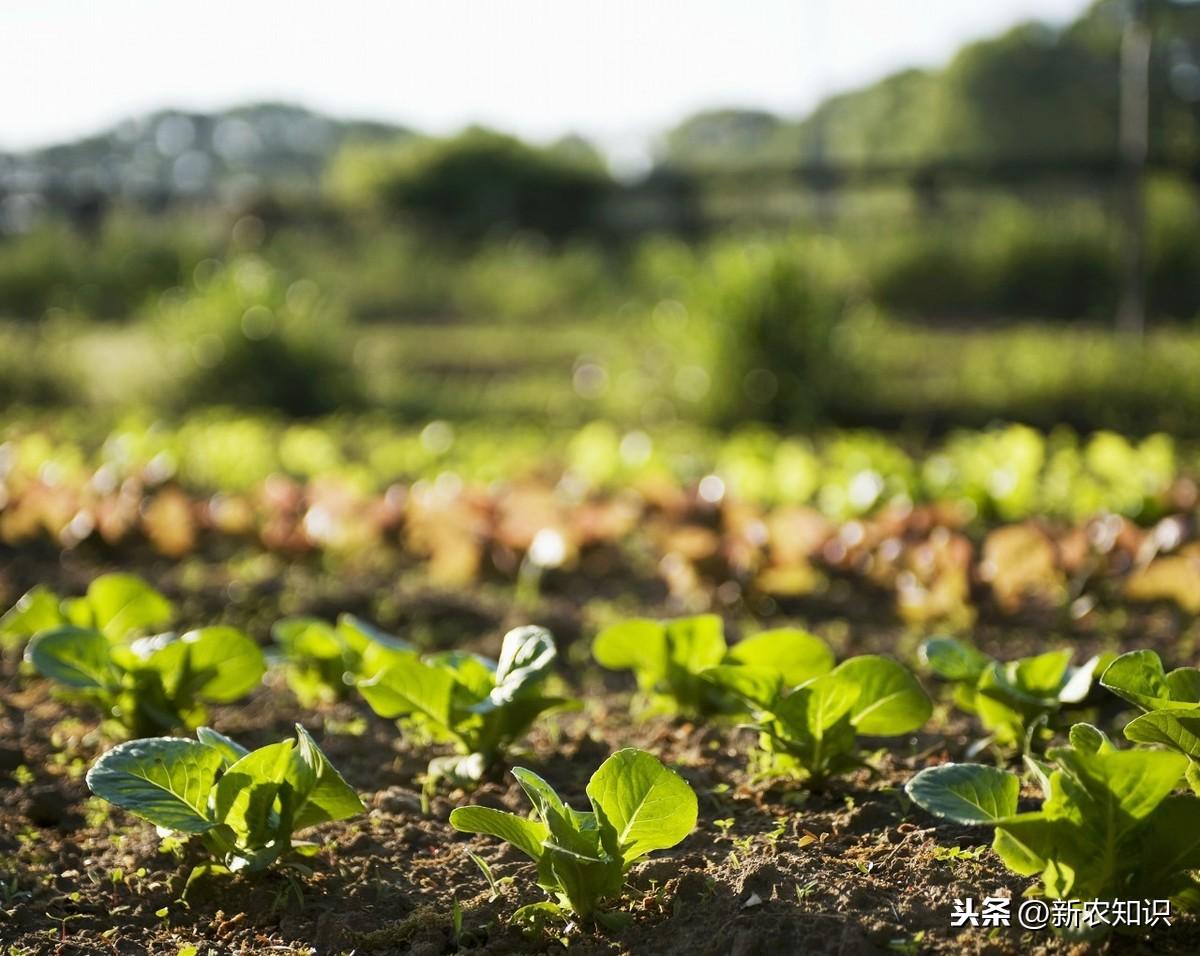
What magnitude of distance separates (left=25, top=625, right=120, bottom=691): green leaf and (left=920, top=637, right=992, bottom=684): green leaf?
1.34m

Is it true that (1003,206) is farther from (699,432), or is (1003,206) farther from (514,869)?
(514,869)

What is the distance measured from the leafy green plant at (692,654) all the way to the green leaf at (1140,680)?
1.70ft

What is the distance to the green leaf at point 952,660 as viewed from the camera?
199cm

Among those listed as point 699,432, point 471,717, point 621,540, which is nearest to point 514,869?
point 471,717

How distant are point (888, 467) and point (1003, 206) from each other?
46.8 ft

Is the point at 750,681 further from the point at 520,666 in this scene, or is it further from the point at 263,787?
the point at 263,787

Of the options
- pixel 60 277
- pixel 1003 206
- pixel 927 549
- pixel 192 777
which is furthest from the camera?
pixel 1003 206

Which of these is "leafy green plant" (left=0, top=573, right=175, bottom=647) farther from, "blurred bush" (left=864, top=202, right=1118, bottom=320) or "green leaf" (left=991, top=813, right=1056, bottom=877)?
"blurred bush" (left=864, top=202, right=1118, bottom=320)

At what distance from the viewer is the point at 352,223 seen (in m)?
20.1

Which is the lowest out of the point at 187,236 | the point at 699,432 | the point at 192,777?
the point at 699,432

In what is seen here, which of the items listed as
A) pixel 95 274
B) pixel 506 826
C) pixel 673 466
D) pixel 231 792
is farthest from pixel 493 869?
pixel 95 274

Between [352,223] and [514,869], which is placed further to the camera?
[352,223]

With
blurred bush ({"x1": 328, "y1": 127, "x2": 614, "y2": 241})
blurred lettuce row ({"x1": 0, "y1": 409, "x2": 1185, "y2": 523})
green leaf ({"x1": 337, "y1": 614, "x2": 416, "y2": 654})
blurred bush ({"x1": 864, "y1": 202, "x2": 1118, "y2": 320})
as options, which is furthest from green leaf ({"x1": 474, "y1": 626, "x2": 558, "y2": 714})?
blurred bush ({"x1": 328, "y1": 127, "x2": 614, "y2": 241})

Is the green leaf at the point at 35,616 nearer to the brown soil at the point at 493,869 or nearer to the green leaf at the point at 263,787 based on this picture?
the brown soil at the point at 493,869
